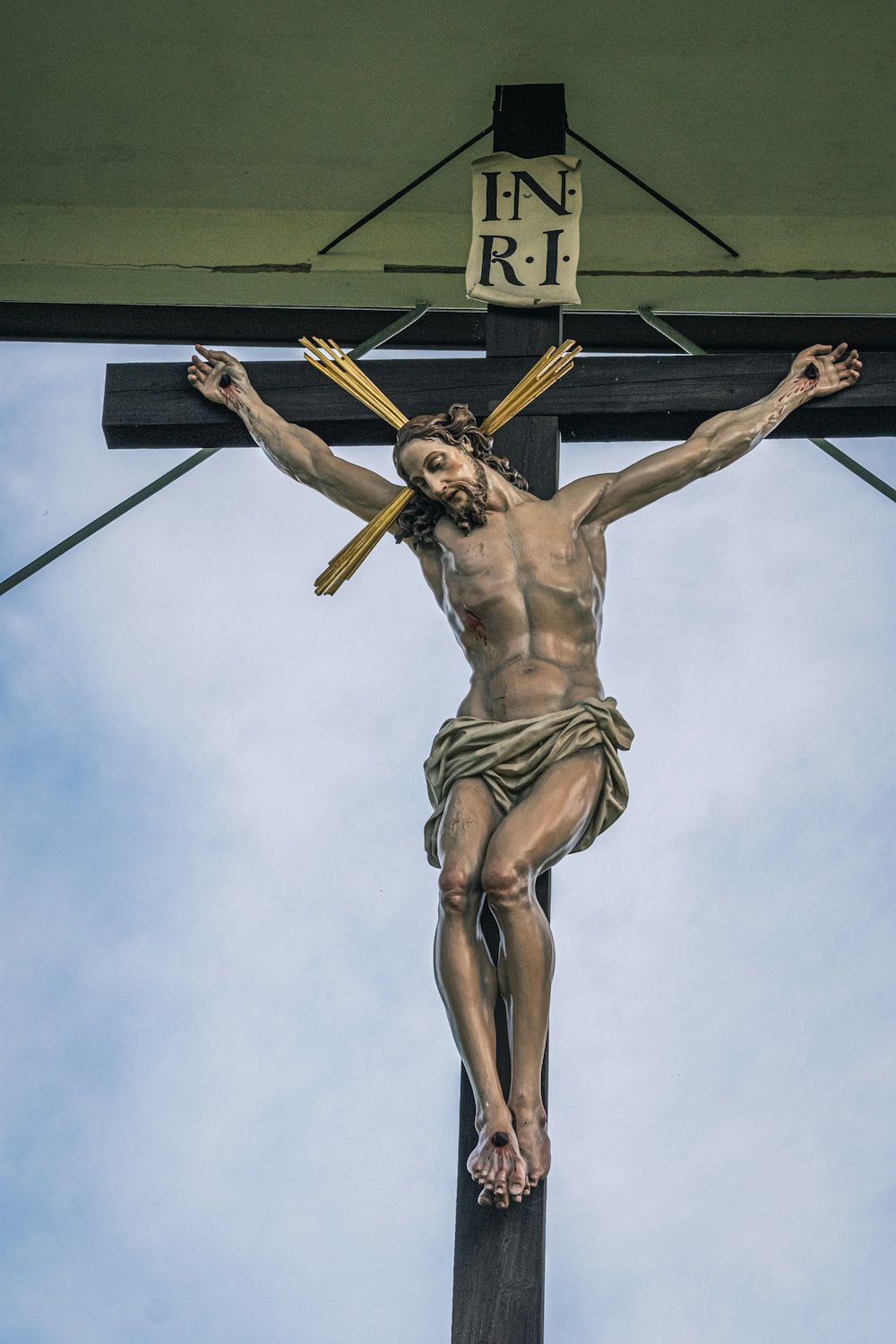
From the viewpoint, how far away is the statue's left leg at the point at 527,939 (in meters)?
3.83

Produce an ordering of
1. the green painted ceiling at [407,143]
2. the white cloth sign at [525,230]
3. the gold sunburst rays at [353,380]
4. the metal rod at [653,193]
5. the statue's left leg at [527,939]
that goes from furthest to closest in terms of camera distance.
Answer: the metal rod at [653,193] → the green painted ceiling at [407,143] → the white cloth sign at [525,230] → the gold sunburst rays at [353,380] → the statue's left leg at [527,939]

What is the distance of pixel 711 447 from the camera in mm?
4469

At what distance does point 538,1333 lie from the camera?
3.70m

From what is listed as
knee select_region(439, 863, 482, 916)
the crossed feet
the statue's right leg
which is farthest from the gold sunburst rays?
the crossed feet

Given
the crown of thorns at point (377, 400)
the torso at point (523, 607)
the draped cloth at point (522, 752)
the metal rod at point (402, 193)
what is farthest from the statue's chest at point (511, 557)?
the metal rod at point (402, 193)

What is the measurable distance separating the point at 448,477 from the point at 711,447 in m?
0.54

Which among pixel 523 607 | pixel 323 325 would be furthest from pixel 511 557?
pixel 323 325

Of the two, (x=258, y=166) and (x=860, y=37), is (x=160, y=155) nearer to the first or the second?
(x=258, y=166)

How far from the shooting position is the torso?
4.23 m

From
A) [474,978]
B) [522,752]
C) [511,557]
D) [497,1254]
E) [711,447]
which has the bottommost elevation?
[497,1254]

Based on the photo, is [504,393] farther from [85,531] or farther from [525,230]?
[85,531]

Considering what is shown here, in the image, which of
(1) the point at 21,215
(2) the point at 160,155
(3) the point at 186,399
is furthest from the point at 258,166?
(3) the point at 186,399

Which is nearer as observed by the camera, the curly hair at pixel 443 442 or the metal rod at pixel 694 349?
the curly hair at pixel 443 442

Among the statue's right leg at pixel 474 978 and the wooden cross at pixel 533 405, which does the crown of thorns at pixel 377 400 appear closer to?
the wooden cross at pixel 533 405
